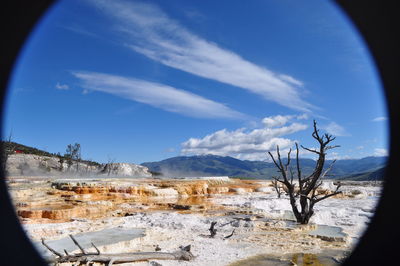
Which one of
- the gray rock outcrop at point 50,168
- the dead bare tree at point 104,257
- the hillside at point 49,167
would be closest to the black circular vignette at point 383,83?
the dead bare tree at point 104,257

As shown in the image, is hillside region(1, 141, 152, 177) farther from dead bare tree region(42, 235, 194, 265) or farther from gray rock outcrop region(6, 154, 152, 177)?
dead bare tree region(42, 235, 194, 265)

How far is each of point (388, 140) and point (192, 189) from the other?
32004 millimetres

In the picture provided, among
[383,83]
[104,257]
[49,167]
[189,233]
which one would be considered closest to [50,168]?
[49,167]

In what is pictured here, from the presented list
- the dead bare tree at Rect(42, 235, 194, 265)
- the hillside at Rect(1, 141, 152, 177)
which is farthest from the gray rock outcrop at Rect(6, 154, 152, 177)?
the dead bare tree at Rect(42, 235, 194, 265)

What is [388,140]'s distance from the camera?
2969mm

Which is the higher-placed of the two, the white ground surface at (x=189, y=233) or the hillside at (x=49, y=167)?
the hillside at (x=49, y=167)

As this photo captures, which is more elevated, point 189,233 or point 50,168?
point 50,168

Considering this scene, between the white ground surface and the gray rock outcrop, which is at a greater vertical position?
the gray rock outcrop

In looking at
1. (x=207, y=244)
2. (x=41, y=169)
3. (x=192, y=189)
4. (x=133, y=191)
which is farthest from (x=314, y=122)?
(x=41, y=169)

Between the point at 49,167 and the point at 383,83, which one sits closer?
the point at 383,83

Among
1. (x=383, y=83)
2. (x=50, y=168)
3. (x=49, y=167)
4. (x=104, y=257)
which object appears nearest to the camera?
(x=383, y=83)

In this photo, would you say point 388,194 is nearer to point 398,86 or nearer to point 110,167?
point 398,86

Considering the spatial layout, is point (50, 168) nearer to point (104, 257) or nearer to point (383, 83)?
point (104, 257)

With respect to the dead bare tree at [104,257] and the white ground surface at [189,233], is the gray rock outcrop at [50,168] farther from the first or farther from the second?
the dead bare tree at [104,257]
